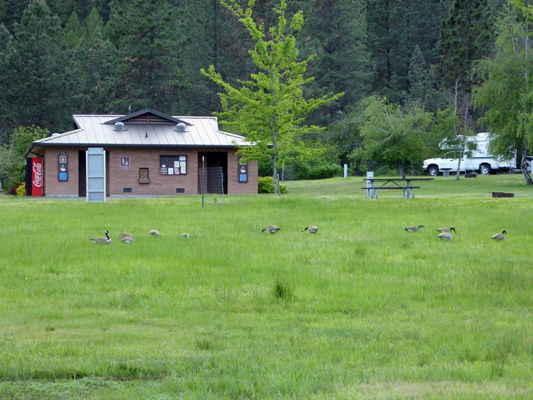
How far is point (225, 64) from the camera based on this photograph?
7262 cm

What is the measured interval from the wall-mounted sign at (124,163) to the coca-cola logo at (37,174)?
5.55 meters

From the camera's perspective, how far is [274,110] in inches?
1378

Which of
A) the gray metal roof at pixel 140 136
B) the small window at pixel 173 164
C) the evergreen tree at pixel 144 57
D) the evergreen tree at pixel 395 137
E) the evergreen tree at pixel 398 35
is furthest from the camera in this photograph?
the evergreen tree at pixel 398 35

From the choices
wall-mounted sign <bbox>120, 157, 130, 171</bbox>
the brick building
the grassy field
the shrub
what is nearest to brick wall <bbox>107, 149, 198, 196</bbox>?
the brick building

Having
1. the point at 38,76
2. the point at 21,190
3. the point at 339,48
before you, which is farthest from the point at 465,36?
the point at 21,190

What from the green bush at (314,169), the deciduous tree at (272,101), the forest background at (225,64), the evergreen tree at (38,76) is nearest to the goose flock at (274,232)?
the deciduous tree at (272,101)

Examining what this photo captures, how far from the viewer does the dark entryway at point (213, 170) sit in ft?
142

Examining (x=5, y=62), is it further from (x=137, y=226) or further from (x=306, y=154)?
(x=137, y=226)

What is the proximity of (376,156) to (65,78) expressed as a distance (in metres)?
32.7

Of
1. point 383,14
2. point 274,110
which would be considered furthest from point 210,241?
point 383,14

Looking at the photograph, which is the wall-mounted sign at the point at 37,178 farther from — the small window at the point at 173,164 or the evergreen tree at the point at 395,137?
the evergreen tree at the point at 395,137

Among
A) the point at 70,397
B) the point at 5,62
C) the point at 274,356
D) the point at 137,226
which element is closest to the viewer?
the point at 70,397

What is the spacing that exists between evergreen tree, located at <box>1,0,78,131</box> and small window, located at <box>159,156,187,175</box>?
28.0m

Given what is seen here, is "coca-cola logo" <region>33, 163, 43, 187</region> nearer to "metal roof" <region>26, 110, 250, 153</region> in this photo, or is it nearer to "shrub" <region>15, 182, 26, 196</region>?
"shrub" <region>15, 182, 26, 196</region>
